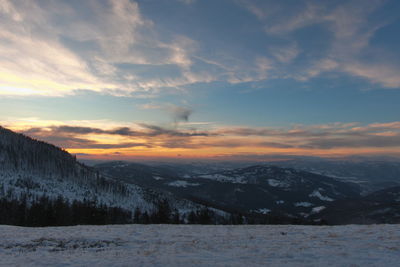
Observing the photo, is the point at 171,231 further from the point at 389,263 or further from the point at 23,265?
the point at 389,263

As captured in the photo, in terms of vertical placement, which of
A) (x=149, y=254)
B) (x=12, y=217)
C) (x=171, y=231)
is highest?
(x=149, y=254)

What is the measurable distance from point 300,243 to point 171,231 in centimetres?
1500

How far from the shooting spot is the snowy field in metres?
16.6

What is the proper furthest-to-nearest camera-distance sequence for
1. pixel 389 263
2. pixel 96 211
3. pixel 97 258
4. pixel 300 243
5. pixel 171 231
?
pixel 96 211 → pixel 171 231 → pixel 300 243 → pixel 97 258 → pixel 389 263

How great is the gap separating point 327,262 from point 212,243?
33.9 ft

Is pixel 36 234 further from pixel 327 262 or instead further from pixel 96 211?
pixel 96 211

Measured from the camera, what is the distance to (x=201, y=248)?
21250 mm

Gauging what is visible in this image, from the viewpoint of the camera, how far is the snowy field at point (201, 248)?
1661cm

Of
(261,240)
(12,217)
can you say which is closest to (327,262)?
(261,240)

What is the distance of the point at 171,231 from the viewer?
1198 inches

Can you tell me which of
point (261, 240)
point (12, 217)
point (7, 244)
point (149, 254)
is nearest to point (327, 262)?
point (261, 240)

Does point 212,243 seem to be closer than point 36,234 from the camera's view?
Yes

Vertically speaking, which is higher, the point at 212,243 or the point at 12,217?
the point at 212,243

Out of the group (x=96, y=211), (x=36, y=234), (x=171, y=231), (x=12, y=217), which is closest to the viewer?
(x=36, y=234)
